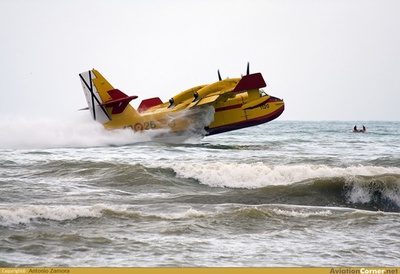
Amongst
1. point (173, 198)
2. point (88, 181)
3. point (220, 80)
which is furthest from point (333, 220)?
point (220, 80)

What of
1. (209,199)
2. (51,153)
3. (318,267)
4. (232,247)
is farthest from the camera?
(51,153)

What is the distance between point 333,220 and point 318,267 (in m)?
3.78

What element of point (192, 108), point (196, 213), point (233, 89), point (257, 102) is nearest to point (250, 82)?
point (233, 89)

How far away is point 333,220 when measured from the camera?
13023mm

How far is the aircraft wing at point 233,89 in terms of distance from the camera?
3275 cm

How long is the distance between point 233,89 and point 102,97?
7193mm

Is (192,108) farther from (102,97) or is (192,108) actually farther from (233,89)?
(102,97)

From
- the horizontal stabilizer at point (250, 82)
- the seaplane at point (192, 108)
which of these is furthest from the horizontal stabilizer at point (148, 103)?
the horizontal stabilizer at point (250, 82)

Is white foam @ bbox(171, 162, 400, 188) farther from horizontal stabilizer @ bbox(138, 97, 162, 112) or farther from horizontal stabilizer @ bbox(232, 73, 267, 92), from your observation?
horizontal stabilizer @ bbox(138, 97, 162, 112)

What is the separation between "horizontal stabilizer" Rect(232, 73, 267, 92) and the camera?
32.7m

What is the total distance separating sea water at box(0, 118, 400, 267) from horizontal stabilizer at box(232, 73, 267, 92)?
709cm

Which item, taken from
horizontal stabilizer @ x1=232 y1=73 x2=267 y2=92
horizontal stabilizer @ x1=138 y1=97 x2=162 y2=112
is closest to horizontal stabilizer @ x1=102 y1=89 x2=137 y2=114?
horizontal stabilizer @ x1=138 y1=97 x2=162 y2=112

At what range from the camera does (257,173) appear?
65.2 ft

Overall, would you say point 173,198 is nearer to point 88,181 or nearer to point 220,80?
Result: point 88,181
